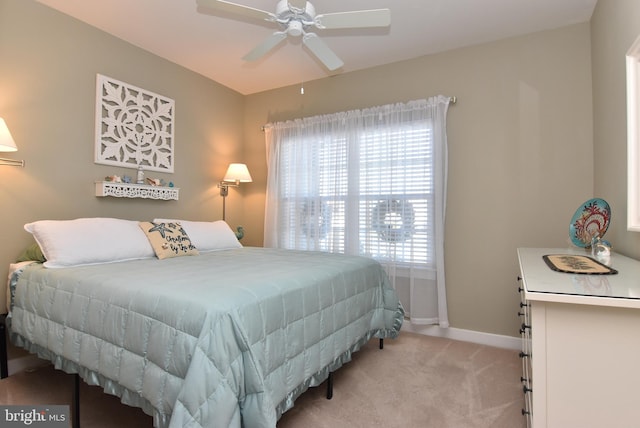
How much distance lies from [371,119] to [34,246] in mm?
2915

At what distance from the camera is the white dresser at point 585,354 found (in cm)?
91

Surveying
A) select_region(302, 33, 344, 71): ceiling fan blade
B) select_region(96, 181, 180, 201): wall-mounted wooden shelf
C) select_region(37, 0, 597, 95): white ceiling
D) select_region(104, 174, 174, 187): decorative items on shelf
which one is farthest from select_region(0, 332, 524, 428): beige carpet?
select_region(37, 0, 597, 95): white ceiling

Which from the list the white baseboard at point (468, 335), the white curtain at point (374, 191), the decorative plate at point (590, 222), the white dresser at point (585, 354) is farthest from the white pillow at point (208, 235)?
the decorative plate at point (590, 222)

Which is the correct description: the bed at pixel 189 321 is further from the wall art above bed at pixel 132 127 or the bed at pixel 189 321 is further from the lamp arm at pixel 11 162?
the wall art above bed at pixel 132 127

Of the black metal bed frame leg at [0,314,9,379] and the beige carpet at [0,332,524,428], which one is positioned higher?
the black metal bed frame leg at [0,314,9,379]

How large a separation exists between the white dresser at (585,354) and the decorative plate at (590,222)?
3.21ft

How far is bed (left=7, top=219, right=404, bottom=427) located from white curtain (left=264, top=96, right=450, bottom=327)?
0.78 metres

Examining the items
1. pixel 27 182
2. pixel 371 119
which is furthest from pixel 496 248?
pixel 27 182

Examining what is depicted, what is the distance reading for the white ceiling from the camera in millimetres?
2396

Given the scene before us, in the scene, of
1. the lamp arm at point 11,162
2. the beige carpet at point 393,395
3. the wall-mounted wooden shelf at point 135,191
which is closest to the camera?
the beige carpet at point 393,395

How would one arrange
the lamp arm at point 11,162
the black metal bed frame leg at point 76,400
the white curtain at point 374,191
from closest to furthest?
the black metal bed frame leg at point 76,400, the lamp arm at point 11,162, the white curtain at point 374,191

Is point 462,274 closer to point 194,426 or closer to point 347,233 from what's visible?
point 347,233

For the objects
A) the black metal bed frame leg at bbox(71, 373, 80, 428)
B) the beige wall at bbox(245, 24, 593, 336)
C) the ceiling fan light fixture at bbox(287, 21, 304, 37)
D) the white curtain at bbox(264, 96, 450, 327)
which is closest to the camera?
the black metal bed frame leg at bbox(71, 373, 80, 428)

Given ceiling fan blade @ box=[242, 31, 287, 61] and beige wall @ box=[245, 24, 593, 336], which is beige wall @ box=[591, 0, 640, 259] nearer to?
beige wall @ box=[245, 24, 593, 336]
